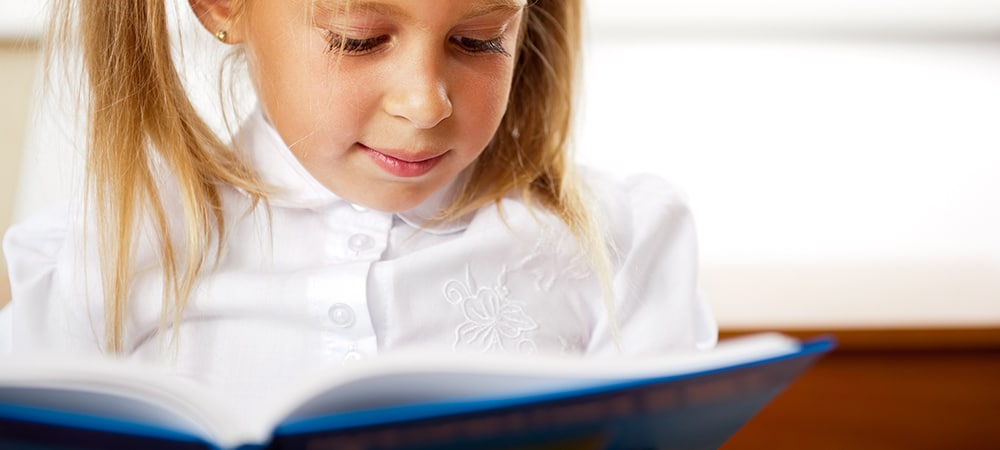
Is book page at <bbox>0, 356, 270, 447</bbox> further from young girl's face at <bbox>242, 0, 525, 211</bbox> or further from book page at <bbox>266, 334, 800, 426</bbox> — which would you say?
young girl's face at <bbox>242, 0, 525, 211</bbox>

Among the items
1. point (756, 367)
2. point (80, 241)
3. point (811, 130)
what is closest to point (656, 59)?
point (811, 130)

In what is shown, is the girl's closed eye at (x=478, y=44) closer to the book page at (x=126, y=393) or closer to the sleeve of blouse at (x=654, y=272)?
the sleeve of blouse at (x=654, y=272)

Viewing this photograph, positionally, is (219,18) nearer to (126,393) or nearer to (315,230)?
(315,230)

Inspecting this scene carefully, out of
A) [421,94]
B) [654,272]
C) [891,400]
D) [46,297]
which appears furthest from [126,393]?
[891,400]

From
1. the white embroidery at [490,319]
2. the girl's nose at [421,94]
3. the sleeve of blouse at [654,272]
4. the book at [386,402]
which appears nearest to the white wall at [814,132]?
the sleeve of blouse at [654,272]

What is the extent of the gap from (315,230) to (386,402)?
1.26 ft

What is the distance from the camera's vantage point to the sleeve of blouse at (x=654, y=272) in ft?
2.92

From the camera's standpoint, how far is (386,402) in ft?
1.66

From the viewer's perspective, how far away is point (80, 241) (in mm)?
846

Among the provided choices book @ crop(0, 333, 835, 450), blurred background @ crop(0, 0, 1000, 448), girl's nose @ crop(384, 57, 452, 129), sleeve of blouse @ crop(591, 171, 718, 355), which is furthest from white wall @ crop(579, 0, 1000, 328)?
book @ crop(0, 333, 835, 450)

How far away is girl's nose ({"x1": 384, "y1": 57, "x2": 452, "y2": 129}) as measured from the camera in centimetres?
72

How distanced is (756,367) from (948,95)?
1.08 metres

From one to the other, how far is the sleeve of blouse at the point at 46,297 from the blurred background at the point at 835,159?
0.68m

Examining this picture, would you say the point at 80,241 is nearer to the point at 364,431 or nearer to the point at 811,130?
the point at 364,431
